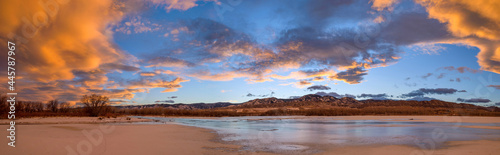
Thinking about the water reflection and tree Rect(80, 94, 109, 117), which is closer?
the water reflection

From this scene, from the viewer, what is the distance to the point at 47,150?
8398 millimetres

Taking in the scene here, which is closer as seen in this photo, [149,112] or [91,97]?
[91,97]

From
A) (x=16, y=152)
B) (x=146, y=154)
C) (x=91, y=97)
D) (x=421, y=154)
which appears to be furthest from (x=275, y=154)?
(x=91, y=97)

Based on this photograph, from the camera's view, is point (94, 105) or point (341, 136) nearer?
point (341, 136)

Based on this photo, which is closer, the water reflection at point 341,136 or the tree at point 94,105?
the water reflection at point 341,136

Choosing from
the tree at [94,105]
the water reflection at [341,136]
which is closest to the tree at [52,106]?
the tree at [94,105]

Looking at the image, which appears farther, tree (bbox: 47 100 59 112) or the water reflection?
tree (bbox: 47 100 59 112)

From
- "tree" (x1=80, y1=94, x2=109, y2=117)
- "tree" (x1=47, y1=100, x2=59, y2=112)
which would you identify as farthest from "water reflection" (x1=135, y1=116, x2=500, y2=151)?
"tree" (x1=47, y1=100, x2=59, y2=112)

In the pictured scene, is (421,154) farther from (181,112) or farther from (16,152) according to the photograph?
(181,112)

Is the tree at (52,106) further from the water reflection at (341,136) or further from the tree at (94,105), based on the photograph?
the water reflection at (341,136)

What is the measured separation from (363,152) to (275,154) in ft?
10.9

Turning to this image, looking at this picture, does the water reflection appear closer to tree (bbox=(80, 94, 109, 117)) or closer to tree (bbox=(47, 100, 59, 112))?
tree (bbox=(80, 94, 109, 117))

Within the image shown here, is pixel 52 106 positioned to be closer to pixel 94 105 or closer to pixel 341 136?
pixel 94 105

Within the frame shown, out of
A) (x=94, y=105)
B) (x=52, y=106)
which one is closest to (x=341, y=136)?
(x=94, y=105)
